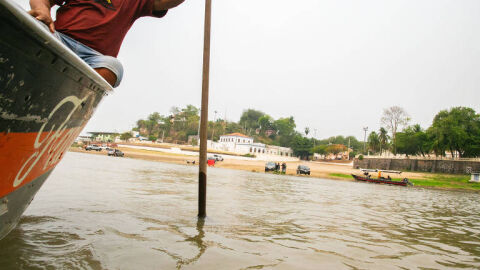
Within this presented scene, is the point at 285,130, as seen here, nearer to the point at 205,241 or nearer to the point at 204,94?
the point at 204,94

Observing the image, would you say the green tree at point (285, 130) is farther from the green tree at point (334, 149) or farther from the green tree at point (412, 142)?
the green tree at point (412, 142)

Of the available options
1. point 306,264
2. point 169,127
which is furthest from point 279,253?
point 169,127

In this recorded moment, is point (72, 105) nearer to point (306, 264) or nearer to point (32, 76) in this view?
point (32, 76)

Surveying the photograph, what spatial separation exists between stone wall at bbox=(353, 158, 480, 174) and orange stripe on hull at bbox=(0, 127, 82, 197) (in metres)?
55.0

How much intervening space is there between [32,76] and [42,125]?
0.32m

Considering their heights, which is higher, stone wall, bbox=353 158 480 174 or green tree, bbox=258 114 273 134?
green tree, bbox=258 114 273 134

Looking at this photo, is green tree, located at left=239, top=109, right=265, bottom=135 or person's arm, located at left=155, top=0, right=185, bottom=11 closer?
person's arm, located at left=155, top=0, right=185, bottom=11

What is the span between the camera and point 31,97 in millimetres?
1263

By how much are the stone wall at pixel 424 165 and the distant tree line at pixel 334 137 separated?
438cm

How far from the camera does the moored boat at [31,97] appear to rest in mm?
1059

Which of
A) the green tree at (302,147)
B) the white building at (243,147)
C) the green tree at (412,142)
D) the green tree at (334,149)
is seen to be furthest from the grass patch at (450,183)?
the green tree at (302,147)

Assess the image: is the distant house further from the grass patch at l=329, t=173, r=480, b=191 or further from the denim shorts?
the denim shorts

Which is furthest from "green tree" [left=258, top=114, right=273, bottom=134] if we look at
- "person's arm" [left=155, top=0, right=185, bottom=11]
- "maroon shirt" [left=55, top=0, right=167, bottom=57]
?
"maroon shirt" [left=55, top=0, right=167, bottom=57]

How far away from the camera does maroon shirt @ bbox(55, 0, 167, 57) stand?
2125 millimetres
